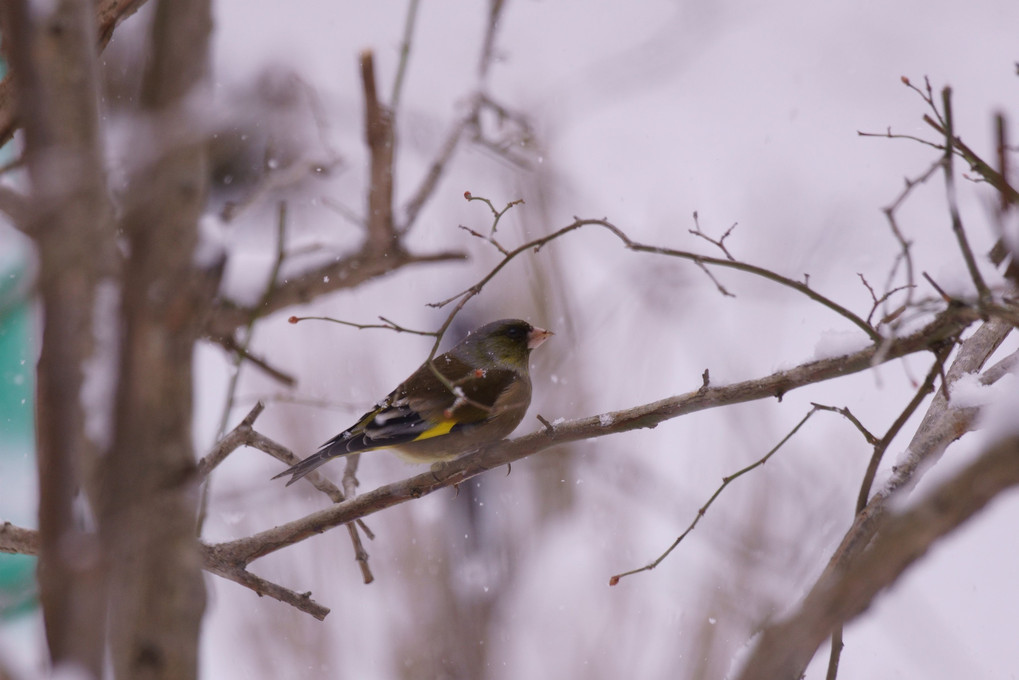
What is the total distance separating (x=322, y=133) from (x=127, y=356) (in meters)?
2.82

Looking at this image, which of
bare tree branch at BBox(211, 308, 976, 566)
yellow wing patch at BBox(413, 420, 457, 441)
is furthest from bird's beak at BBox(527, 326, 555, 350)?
bare tree branch at BBox(211, 308, 976, 566)

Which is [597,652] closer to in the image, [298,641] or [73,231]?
[298,641]

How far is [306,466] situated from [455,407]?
23.3 inches

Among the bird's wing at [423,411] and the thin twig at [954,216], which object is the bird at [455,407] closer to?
the bird's wing at [423,411]

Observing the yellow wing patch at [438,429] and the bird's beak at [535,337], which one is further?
the bird's beak at [535,337]

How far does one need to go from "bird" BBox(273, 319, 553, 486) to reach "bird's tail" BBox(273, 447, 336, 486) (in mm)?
37

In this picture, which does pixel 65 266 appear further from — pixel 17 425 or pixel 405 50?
pixel 17 425

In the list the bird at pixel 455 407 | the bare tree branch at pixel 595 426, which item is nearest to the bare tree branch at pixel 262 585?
the bare tree branch at pixel 595 426

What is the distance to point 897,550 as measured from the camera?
0.86m

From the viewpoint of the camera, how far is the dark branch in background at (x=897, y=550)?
2.78ft


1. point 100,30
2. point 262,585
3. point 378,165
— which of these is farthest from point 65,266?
point 378,165

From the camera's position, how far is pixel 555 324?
4.87 metres

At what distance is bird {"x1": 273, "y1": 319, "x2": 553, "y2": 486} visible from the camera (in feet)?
9.81

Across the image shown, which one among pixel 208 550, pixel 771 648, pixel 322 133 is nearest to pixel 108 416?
pixel 771 648
